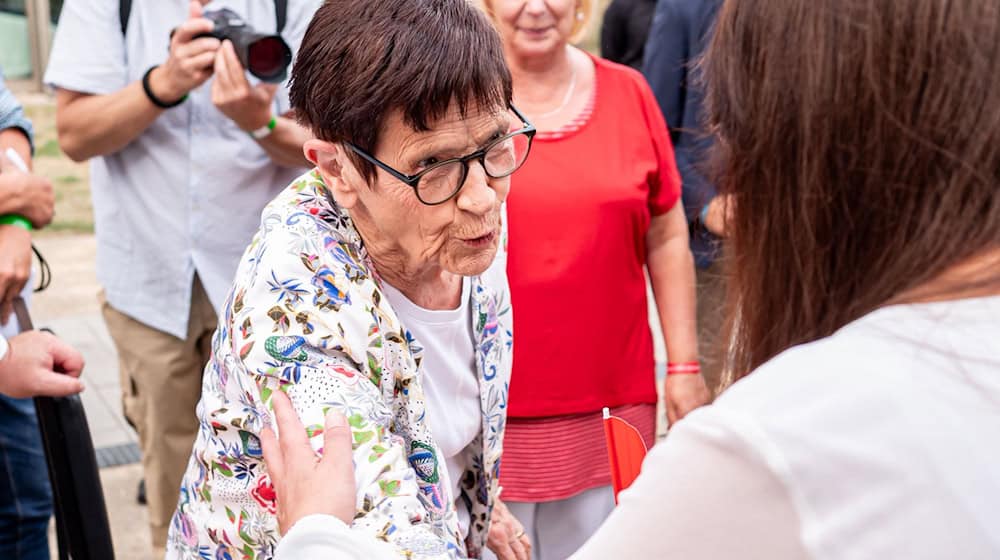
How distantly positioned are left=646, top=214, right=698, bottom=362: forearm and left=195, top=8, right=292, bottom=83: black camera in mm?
1033

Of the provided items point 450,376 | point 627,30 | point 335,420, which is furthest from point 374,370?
point 627,30

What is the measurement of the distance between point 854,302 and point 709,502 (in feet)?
0.88

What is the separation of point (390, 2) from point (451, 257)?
1.31 feet

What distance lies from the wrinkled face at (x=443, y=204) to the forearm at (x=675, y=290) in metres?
1.07

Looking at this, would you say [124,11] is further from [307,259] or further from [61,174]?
[61,174]

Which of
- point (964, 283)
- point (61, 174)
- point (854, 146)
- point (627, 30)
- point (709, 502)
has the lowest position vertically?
point (61, 174)

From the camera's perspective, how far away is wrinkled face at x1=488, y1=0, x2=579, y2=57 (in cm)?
262

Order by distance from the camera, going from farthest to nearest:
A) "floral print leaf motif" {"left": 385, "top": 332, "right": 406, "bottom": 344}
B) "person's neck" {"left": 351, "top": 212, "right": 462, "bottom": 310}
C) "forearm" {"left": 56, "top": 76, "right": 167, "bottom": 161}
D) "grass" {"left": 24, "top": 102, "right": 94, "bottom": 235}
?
"grass" {"left": 24, "top": 102, "right": 94, "bottom": 235} → "forearm" {"left": 56, "top": 76, "right": 167, "bottom": 161} → "person's neck" {"left": 351, "top": 212, "right": 462, "bottom": 310} → "floral print leaf motif" {"left": 385, "top": 332, "right": 406, "bottom": 344}

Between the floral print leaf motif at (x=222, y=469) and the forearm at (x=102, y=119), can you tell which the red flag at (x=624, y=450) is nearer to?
the floral print leaf motif at (x=222, y=469)

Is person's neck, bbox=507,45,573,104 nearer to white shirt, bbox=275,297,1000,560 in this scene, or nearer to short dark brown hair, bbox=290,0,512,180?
short dark brown hair, bbox=290,0,512,180

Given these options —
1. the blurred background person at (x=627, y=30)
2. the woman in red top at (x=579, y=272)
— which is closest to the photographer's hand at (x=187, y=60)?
the woman in red top at (x=579, y=272)

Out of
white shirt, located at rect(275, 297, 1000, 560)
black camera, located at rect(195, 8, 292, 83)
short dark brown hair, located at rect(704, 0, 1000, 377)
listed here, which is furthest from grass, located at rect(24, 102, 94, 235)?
white shirt, located at rect(275, 297, 1000, 560)

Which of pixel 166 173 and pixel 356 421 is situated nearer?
pixel 356 421

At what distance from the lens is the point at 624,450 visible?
1514mm
